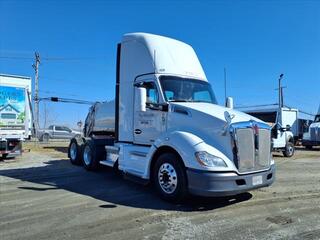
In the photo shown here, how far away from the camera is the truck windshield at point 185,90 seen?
26.9 ft

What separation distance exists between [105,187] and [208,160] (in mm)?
3327

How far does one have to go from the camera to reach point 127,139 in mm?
9289

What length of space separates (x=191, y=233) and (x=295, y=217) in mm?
2059

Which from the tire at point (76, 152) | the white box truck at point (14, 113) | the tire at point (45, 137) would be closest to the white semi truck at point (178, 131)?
the tire at point (76, 152)

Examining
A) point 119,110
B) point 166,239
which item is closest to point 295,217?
point 166,239

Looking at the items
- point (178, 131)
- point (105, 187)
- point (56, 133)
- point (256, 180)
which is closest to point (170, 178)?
point (178, 131)

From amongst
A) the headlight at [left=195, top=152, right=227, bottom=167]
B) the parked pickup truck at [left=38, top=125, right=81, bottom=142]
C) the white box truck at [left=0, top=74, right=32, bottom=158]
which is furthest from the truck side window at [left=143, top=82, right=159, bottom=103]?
the parked pickup truck at [left=38, top=125, right=81, bottom=142]

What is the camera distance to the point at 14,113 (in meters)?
14.4

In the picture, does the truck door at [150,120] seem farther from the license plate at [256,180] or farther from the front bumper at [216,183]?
the license plate at [256,180]

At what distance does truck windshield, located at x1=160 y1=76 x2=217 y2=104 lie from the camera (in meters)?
8.19

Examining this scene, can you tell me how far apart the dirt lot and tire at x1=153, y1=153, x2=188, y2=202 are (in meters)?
0.21

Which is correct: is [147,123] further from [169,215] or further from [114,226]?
[114,226]

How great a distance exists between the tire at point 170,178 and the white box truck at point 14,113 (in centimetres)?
889

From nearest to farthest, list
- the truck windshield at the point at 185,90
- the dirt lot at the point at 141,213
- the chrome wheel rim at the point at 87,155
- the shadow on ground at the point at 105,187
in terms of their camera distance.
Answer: the dirt lot at the point at 141,213
the shadow on ground at the point at 105,187
the truck windshield at the point at 185,90
the chrome wheel rim at the point at 87,155
